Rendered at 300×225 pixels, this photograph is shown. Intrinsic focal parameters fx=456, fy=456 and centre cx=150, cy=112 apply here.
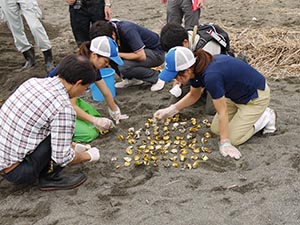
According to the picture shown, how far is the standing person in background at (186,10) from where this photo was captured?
4598mm

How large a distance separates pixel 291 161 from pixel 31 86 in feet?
5.40

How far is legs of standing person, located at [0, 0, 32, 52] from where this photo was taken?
4.63 m

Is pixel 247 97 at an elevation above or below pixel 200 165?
above

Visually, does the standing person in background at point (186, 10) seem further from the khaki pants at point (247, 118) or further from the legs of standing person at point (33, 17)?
the khaki pants at point (247, 118)

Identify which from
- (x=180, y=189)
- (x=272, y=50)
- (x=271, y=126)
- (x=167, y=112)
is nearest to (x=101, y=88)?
(x=167, y=112)

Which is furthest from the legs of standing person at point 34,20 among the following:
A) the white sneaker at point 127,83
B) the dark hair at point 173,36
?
the dark hair at point 173,36

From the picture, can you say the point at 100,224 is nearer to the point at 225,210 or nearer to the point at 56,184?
the point at 56,184

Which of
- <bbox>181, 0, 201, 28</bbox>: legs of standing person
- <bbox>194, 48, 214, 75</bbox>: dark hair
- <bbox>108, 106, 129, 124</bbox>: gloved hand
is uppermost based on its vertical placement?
<bbox>194, 48, 214, 75</bbox>: dark hair

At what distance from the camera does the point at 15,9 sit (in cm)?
466

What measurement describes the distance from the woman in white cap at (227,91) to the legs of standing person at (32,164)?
33.5 inches

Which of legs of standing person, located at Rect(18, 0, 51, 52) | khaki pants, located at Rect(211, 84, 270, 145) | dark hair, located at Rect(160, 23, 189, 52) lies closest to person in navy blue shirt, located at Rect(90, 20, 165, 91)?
dark hair, located at Rect(160, 23, 189, 52)

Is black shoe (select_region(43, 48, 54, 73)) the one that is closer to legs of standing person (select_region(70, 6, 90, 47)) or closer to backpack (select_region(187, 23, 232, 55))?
legs of standing person (select_region(70, 6, 90, 47))

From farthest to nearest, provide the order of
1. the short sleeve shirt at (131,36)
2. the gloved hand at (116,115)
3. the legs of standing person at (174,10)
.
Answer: the legs of standing person at (174,10) < the short sleeve shirt at (131,36) < the gloved hand at (116,115)

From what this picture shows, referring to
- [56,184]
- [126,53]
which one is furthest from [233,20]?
[56,184]
